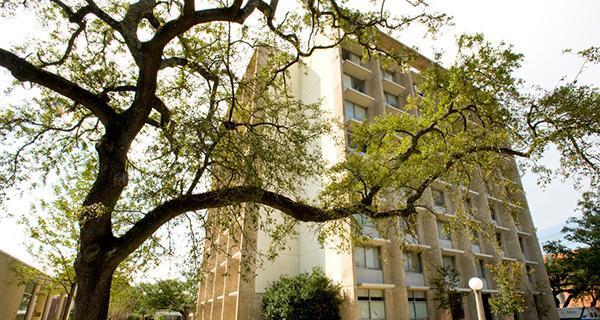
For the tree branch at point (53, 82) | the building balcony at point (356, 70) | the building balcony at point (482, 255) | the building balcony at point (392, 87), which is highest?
the building balcony at point (392, 87)

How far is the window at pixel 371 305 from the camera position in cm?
1720

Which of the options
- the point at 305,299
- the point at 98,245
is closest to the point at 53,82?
the point at 98,245

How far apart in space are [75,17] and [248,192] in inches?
212

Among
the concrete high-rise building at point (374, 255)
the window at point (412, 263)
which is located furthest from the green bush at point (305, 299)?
the window at point (412, 263)

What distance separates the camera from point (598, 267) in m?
26.8

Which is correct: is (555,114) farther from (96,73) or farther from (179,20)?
(96,73)

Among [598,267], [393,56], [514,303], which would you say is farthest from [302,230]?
[598,267]

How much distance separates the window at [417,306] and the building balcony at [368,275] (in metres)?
2.60

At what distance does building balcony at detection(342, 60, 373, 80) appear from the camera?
924 inches

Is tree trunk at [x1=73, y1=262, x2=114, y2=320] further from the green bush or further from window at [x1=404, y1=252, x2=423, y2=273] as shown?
window at [x1=404, y1=252, x2=423, y2=273]

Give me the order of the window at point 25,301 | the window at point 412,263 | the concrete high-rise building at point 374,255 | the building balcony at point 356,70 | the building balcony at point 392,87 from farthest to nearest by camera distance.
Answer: the building balcony at point 392,87
the building balcony at point 356,70
the window at point 25,301
the window at point 412,263
the concrete high-rise building at point 374,255

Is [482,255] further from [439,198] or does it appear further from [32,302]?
[32,302]

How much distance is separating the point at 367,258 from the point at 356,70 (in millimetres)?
13039

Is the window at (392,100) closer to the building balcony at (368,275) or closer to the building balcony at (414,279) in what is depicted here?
the building balcony at (414,279)
